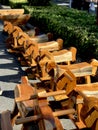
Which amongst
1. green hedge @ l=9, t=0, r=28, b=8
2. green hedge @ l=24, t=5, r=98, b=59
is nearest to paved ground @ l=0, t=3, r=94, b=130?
green hedge @ l=24, t=5, r=98, b=59

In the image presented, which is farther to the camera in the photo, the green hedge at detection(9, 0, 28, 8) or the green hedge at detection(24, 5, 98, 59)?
the green hedge at detection(9, 0, 28, 8)

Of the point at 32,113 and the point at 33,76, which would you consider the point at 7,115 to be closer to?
the point at 32,113

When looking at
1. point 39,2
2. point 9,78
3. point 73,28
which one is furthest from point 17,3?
point 9,78

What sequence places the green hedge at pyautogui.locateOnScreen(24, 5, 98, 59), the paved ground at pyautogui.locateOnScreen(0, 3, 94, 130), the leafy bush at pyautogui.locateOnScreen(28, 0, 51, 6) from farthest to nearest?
the leafy bush at pyautogui.locateOnScreen(28, 0, 51, 6) → the green hedge at pyautogui.locateOnScreen(24, 5, 98, 59) → the paved ground at pyautogui.locateOnScreen(0, 3, 94, 130)

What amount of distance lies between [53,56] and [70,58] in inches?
15.3

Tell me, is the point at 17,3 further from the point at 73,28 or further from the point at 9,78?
the point at 9,78

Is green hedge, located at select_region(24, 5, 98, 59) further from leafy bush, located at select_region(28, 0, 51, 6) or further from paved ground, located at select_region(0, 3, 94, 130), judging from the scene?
leafy bush, located at select_region(28, 0, 51, 6)

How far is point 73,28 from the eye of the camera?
847 centimetres

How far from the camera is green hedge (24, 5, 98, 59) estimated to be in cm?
724

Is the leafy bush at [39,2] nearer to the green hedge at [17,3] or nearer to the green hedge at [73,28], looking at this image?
the green hedge at [17,3]

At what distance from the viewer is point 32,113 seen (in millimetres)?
3332

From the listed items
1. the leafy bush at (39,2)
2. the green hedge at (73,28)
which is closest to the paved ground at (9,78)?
the green hedge at (73,28)

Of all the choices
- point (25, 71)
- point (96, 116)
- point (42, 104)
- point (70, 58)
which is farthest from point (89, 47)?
point (42, 104)

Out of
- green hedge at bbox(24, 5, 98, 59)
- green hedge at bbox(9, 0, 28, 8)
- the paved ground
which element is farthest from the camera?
green hedge at bbox(9, 0, 28, 8)
